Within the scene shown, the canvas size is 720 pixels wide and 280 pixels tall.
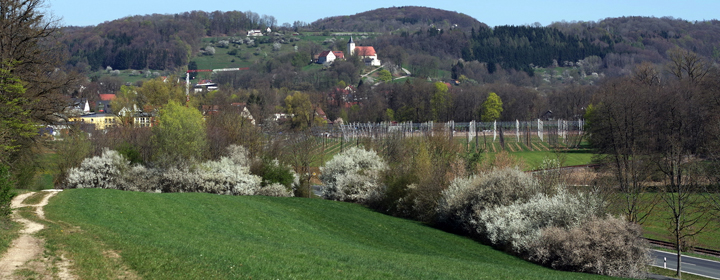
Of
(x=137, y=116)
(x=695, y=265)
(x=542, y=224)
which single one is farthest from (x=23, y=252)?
(x=137, y=116)

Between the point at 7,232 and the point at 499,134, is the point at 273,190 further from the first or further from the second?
the point at 499,134

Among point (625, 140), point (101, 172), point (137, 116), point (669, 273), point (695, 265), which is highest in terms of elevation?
point (137, 116)

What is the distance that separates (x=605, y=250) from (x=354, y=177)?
28.5m

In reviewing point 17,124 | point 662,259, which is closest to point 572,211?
point 662,259

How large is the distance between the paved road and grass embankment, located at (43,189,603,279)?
11.1 meters

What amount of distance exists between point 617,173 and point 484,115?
87.2 meters

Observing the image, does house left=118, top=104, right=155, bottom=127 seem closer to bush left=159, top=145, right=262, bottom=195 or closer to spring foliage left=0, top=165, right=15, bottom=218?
bush left=159, top=145, right=262, bottom=195

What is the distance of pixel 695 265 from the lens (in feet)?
113

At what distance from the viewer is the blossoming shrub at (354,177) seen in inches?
2068

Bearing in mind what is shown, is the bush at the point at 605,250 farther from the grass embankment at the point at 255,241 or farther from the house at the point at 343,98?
the house at the point at 343,98

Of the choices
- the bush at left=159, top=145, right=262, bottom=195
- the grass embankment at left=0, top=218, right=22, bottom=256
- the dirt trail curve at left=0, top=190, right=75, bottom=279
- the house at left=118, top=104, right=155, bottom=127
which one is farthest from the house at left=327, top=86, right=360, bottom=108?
the dirt trail curve at left=0, top=190, right=75, bottom=279

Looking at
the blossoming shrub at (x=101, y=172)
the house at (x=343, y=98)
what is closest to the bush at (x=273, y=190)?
the blossoming shrub at (x=101, y=172)

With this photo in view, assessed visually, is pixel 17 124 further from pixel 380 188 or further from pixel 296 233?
pixel 380 188

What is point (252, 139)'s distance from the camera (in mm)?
64438
